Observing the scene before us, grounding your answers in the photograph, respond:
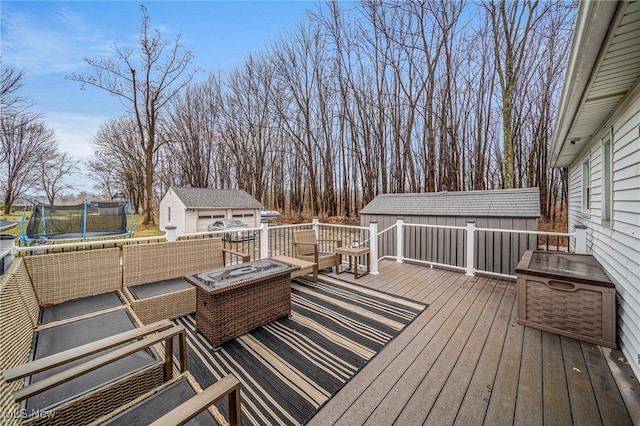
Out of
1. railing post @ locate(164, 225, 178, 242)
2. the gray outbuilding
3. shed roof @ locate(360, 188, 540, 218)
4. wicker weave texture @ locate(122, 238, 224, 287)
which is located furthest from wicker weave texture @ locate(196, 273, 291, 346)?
shed roof @ locate(360, 188, 540, 218)

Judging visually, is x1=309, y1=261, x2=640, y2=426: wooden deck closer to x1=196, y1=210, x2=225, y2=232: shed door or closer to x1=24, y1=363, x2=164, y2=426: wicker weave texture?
x1=24, y1=363, x2=164, y2=426: wicker weave texture

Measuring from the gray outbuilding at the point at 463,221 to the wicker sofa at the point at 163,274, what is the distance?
14.0ft

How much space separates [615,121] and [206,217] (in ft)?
51.1

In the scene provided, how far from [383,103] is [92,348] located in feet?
43.6

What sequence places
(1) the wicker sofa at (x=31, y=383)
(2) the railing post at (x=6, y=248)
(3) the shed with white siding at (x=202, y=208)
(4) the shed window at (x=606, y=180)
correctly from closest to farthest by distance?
(1) the wicker sofa at (x=31, y=383), (2) the railing post at (x=6, y=248), (4) the shed window at (x=606, y=180), (3) the shed with white siding at (x=202, y=208)

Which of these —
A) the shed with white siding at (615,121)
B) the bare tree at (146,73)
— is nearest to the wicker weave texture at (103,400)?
the shed with white siding at (615,121)

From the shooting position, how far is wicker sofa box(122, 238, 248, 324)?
2.78m

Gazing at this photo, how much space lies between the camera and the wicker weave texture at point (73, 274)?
2504 millimetres

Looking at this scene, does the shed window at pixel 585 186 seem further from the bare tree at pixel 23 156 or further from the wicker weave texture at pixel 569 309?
the bare tree at pixel 23 156

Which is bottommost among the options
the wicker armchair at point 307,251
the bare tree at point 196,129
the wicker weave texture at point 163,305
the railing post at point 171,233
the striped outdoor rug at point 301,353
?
the striped outdoor rug at point 301,353

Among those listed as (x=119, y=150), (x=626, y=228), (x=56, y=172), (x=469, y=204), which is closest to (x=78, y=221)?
(x=469, y=204)

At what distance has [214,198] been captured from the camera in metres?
15.3

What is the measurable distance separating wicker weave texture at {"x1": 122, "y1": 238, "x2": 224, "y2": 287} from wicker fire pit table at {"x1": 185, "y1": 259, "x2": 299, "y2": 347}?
0.91 m

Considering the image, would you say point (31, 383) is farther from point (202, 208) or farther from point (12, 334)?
point (202, 208)
